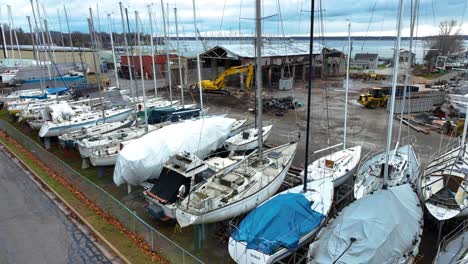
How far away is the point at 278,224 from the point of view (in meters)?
10.9

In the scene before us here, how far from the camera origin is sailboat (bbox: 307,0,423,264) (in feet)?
30.3

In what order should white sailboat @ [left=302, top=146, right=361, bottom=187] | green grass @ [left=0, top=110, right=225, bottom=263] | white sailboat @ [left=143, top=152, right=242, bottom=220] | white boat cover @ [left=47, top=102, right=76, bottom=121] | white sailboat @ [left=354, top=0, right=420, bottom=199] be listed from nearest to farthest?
green grass @ [left=0, top=110, right=225, bottom=263], white sailboat @ [left=143, top=152, right=242, bottom=220], white sailboat @ [left=354, top=0, right=420, bottom=199], white sailboat @ [left=302, top=146, right=361, bottom=187], white boat cover @ [left=47, top=102, right=76, bottom=121]

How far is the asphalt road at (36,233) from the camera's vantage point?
472 inches

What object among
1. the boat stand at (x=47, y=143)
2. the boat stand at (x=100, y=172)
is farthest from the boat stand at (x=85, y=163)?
the boat stand at (x=47, y=143)

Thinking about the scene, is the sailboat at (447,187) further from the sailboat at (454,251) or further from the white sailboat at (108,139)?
the white sailboat at (108,139)

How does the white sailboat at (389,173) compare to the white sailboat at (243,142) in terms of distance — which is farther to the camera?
the white sailboat at (243,142)

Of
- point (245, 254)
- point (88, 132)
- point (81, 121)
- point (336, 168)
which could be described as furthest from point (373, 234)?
point (81, 121)

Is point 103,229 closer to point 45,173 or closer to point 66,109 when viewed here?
point 45,173

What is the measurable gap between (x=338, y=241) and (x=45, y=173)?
16537mm

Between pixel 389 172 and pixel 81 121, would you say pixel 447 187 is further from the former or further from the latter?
pixel 81 121

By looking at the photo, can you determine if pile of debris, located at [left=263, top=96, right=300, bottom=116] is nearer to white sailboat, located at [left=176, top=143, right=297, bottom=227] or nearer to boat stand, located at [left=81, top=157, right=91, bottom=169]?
white sailboat, located at [left=176, top=143, right=297, bottom=227]

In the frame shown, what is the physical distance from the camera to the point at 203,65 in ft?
171

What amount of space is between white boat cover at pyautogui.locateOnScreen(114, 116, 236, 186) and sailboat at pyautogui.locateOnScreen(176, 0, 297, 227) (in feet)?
10.7

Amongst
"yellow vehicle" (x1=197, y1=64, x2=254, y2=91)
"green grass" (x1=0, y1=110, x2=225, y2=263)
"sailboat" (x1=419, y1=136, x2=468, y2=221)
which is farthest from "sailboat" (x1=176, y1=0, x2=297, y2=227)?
"yellow vehicle" (x1=197, y1=64, x2=254, y2=91)
